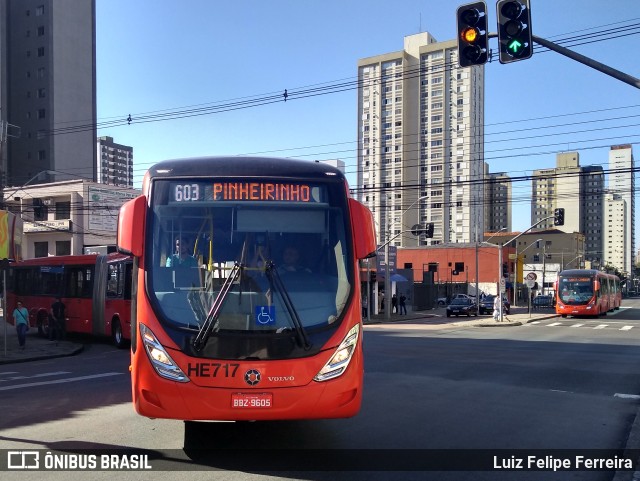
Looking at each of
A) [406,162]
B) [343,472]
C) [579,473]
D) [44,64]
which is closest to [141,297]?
[343,472]

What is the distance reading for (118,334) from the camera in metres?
19.4

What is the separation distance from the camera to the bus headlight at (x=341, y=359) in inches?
231

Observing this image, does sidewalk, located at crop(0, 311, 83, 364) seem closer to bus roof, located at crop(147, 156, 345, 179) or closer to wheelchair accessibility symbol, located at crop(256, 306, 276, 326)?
bus roof, located at crop(147, 156, 345, 179)

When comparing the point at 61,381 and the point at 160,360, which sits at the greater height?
the point at 160,360

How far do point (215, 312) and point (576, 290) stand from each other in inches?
1628

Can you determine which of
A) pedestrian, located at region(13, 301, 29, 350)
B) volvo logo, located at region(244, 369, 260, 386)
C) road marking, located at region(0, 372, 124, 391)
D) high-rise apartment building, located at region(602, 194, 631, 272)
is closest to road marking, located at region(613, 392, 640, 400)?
volvo logo, located at region(244, 369, 260, 386)

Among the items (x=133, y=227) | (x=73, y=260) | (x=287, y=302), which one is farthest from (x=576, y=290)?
(x=133, y=227)

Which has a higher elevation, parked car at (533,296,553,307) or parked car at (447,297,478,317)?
parked car at (447,297,478,317)

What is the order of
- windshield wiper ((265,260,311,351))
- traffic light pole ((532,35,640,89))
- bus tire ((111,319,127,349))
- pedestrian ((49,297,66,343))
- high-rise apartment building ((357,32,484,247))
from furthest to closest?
high-rise apartment building ((357,32,484,247)) < pedestrian ((49,297,66,343)) < bus tire ((111,319,127,349)) < traffic light pole ((532,35,640,89)) < windshield wiper ((265,260,311,351))

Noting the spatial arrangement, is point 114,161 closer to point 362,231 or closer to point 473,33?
point 473,33

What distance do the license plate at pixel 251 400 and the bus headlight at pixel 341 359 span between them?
51cm

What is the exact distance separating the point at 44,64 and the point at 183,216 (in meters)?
76.6

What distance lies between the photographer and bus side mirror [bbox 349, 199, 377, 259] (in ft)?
20.8

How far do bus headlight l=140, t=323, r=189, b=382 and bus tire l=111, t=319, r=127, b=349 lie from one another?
1416 cm
